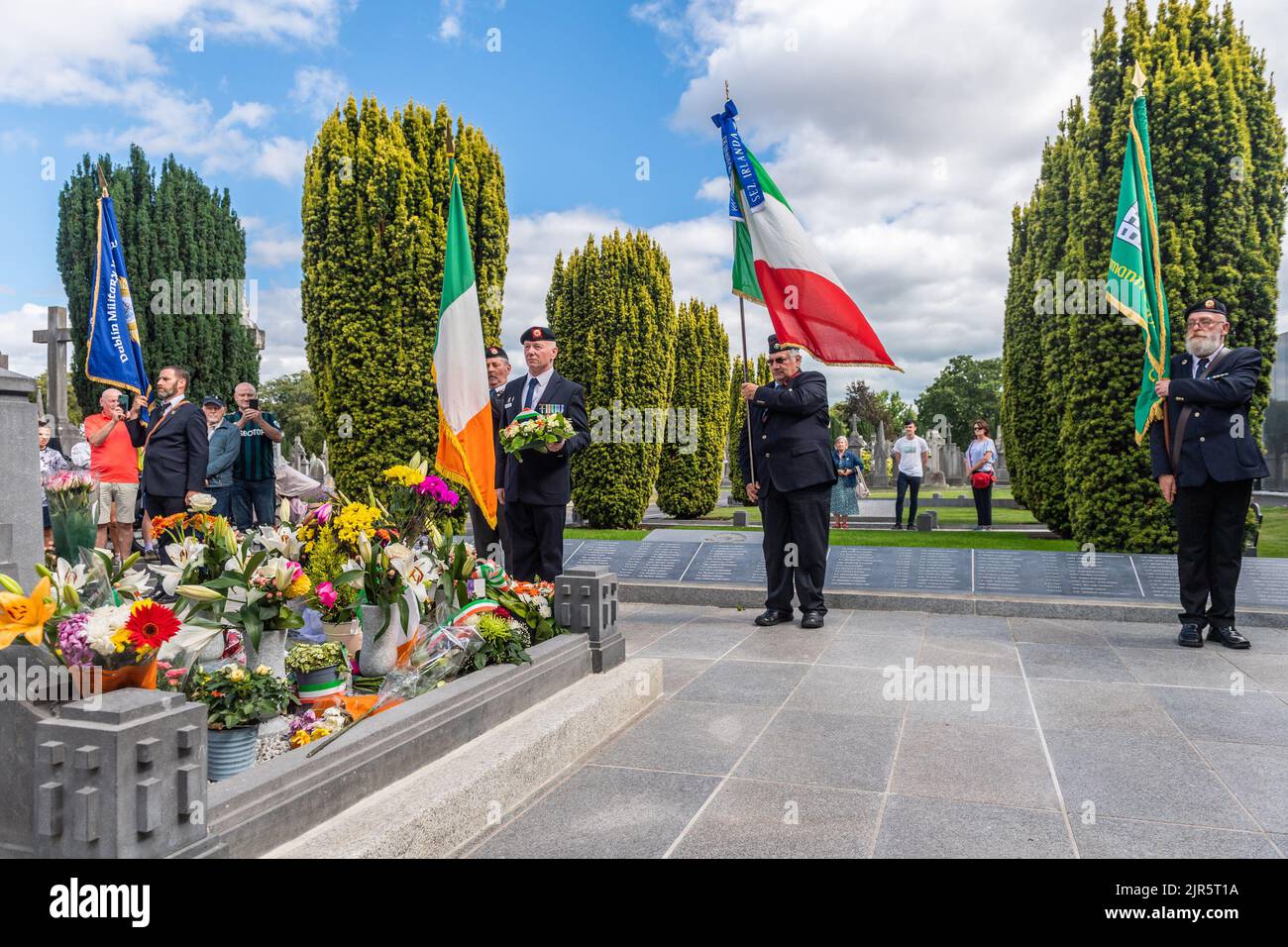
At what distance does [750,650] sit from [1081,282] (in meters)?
5.91

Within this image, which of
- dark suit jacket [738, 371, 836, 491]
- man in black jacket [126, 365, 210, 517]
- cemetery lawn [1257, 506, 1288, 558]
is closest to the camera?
dark suit jacket [738, 371, 836, 491]

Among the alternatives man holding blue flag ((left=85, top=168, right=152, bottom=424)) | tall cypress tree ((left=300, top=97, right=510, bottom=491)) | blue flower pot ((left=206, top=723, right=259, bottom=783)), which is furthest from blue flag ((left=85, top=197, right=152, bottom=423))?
A: blue flower pot ((left=206, top=723, right=259, bottom=783))

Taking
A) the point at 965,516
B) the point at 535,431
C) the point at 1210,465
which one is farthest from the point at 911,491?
the point at 535,431

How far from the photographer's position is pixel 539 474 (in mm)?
6027

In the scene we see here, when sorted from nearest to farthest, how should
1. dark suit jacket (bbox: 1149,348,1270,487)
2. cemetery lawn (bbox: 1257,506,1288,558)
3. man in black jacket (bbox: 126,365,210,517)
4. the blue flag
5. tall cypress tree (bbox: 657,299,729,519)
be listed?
dark suit jacket (bbox: 1149,348,1270,487)
man in black jacket (bbox: 126,365,210,517)
the blue flag
cemetery lawn (bbox: 1257,506,1288,558)
tall cypress tree (bbox: 657,299,729,519)

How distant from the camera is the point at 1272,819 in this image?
307 centimetres

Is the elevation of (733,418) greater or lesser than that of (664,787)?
greater

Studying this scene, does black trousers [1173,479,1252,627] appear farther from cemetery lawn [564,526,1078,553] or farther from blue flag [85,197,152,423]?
blue flag [85,197,152,423]

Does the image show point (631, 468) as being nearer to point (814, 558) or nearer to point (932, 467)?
point (814, 558)

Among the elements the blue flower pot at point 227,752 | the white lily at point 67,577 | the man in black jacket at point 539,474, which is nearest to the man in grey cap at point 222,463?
the man in black jacket at point 539,474

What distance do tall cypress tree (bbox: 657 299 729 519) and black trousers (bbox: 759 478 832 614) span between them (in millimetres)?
11768

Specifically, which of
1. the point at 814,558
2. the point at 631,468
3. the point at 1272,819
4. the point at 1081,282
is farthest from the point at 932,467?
the point at 1272,819

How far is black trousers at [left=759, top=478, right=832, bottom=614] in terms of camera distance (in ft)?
22.8

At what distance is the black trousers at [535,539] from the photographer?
609cm
